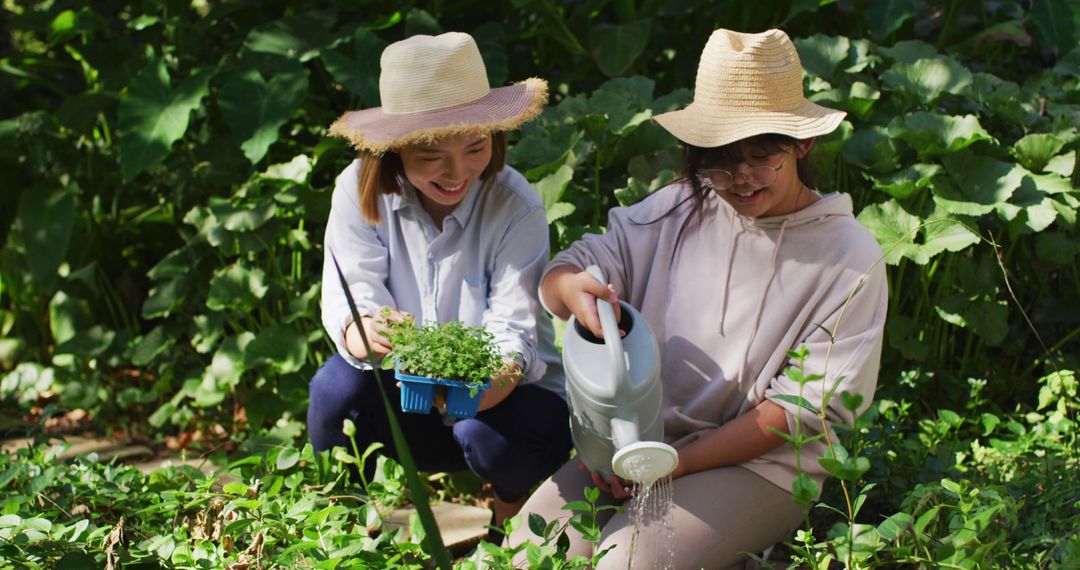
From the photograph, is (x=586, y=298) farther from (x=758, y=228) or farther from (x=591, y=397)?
(x=758, y=228)

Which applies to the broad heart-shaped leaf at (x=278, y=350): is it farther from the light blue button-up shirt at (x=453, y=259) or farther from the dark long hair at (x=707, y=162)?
the dark long hair at (x=707, y=162)

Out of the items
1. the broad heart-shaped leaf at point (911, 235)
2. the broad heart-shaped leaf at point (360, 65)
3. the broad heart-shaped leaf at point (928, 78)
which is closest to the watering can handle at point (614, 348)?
the broad heart-shaped leaf at point (911, 235)

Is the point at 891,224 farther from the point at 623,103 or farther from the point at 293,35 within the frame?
the point at 293,35

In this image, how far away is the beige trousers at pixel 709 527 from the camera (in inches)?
67.2

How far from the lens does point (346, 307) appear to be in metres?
1.94

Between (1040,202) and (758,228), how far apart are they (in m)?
0.90

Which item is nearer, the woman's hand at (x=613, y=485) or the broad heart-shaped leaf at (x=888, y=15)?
the woman's hand at (x=613, y=485)

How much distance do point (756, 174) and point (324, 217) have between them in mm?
1272

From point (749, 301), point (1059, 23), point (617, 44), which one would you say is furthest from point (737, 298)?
point (1059, 23)

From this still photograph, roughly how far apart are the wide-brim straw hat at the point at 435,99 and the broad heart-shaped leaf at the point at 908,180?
0.87m

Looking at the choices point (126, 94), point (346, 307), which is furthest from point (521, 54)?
point (346, 307)

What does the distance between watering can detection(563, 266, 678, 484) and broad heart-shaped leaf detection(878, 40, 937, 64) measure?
1.34 m

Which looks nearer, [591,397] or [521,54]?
[591,397]

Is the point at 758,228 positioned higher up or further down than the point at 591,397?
higher up
